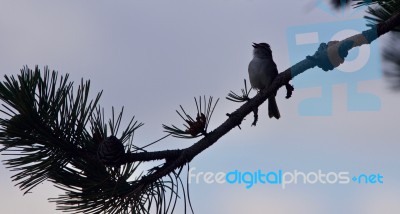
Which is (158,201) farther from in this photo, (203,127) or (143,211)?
(203,127)

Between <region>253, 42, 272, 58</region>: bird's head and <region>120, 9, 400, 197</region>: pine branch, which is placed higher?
<region>253, 42, 272, 58</region>: bird's head

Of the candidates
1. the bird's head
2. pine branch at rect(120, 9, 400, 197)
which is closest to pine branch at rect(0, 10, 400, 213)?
pine branch at rect(120, 9, 400, 197)

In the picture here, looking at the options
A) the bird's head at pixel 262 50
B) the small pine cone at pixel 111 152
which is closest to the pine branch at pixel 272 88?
the small pine cone at pixel 111 152

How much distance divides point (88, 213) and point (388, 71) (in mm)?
1124

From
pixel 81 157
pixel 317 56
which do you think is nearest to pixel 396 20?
pixel 317 56

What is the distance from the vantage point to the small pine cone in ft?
3.44

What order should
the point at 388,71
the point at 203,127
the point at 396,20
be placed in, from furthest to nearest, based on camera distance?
the point at 388,71
the point at 203,127
the point at 396,20

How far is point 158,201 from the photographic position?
1.14m

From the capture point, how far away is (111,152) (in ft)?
3.43

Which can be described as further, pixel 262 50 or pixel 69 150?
pixel 262 50

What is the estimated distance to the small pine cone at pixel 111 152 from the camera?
105 cm

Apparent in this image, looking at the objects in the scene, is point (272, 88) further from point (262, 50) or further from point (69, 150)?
point (262, 50)

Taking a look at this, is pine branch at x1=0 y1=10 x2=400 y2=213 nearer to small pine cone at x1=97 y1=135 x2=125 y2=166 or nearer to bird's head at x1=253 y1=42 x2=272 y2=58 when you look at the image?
small pine cone at x1=97 y1=135 x2=125 y2=166

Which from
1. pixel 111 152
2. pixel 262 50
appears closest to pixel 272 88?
pixel 111 152
